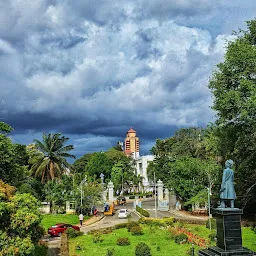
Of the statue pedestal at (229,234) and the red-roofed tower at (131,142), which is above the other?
the red-roofed tower at (131,142)

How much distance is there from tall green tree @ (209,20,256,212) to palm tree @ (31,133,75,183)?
2266cm

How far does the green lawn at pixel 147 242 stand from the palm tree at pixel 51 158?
1828 centimetres

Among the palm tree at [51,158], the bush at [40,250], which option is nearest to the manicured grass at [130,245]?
the bush at [40,250]

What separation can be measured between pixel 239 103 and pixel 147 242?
10442mm

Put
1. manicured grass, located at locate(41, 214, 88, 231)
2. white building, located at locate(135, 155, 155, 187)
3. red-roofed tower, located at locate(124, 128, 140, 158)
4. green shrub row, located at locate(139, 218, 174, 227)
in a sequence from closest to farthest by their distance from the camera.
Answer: green shrub row, located at locate(139, 218, 174, 227), manicured grass, located at locate(41, 214, 88, 231), white building, located at locate(135, 155, 155, 187), red-roofed tower, located at locate(124, 128, 140, 158)

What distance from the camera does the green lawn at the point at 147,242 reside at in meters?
19.3

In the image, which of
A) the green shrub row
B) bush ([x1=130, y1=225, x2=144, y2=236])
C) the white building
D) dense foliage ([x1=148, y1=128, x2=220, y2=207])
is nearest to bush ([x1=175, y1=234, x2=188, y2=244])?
bush ([x1=130, y1=225, x2=144, y2=236])

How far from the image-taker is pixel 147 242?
21828mm

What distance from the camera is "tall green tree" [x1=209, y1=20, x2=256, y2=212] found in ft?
73.0

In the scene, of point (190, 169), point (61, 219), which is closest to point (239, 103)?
point (190, 169)

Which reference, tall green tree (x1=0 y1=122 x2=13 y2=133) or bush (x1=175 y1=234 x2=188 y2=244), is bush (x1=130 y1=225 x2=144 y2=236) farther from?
tall green tree (x1=0 y1=122 x2=13 y2=133)

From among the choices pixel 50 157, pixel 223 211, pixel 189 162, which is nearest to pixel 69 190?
pixel 50 157

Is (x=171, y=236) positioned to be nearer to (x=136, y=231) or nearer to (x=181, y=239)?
(x=181, y=239)

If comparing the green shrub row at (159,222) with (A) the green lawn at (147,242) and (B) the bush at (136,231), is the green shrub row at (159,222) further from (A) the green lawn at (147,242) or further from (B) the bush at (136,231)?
(B) the bush at (136,231)
